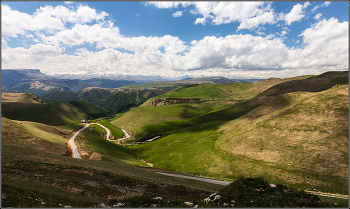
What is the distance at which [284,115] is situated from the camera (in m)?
77.0

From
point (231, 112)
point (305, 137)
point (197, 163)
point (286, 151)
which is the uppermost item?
point (305, 137)

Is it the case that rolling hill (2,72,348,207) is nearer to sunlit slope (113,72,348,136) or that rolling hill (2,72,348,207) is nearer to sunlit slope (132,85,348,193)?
sunlit slope (132,85,348,193)

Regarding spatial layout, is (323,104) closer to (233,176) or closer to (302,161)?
(302,161)

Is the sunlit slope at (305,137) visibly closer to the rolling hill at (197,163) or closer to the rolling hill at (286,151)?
the rolling hill at (286,151)

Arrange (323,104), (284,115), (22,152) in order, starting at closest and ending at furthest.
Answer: (22,152)
(323,104)
(284,115)

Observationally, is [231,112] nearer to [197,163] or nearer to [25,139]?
[197,163]

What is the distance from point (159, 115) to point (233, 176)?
152 m

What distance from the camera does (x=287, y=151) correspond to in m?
57.1

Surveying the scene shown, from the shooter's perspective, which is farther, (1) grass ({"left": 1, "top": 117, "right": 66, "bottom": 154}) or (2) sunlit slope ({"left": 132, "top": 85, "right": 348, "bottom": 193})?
(1) grass ({"left": 1, "top": 117, "right": 66, "bottom": 154})

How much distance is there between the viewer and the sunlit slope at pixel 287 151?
46.7 metres

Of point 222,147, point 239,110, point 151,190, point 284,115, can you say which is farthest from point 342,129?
point 239,110

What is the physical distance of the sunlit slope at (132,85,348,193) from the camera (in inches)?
1839

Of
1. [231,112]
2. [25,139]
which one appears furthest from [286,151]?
[231,112]

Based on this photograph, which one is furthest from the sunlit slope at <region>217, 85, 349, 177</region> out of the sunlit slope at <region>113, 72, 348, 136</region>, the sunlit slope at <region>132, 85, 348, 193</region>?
the sunlit slope at <region>113, 72, 348, 136</region>
